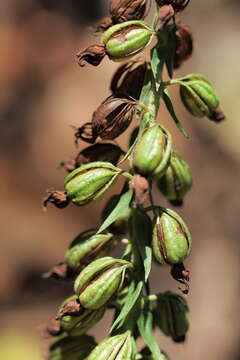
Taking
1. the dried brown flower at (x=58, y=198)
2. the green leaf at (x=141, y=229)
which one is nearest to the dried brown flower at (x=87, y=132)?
the dried brown flower at (x=58, y=198)

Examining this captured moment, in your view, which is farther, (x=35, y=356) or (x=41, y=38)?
(x=41, y=38)

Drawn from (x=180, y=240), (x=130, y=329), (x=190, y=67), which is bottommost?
(x=130, y=329)

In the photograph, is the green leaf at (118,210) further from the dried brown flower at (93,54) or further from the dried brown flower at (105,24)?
the dried brown flower at (105,24)

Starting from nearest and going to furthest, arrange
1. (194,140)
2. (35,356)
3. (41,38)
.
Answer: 1. (35,356)
2. (194,140)
3. (41,38)

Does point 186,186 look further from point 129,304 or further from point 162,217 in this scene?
point 129,304

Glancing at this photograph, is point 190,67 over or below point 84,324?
over

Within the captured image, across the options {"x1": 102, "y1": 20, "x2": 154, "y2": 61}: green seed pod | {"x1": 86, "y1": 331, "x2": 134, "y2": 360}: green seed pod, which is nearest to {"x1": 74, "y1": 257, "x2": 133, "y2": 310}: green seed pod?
{"x1": 86, "y1": 331, "x2": 134, "y2": 360}: green seed pod

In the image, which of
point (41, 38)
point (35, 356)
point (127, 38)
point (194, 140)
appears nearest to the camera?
point (127, 38)

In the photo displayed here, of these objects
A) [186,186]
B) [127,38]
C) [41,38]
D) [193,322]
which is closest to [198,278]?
[193,322]
